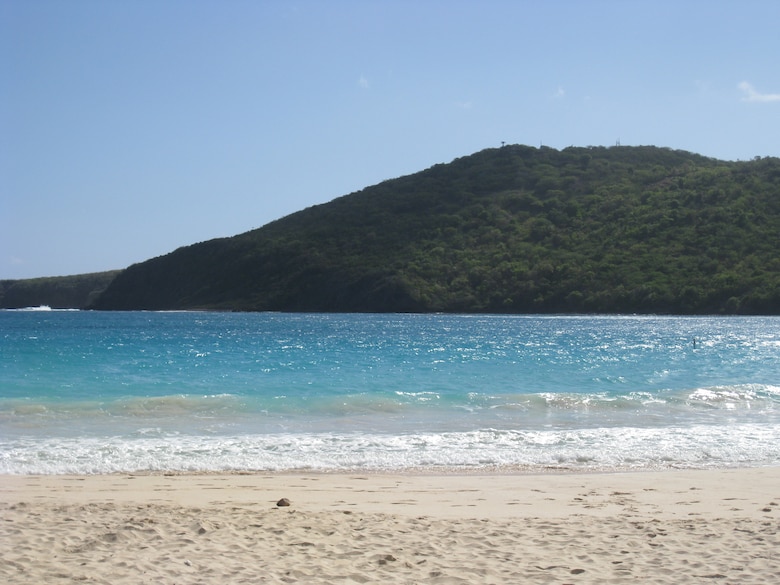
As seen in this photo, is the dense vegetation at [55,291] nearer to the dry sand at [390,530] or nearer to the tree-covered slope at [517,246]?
the tree-covered slope at [517,246]

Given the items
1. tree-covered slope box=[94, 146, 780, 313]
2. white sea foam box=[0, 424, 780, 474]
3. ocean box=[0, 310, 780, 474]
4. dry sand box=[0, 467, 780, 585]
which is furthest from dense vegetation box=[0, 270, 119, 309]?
dry sand box=[0, 467, 780, 585]

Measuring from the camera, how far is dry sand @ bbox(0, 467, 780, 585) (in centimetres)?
671

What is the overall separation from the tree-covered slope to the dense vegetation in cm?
3939

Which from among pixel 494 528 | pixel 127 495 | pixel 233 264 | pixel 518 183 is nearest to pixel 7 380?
pixel 127 495

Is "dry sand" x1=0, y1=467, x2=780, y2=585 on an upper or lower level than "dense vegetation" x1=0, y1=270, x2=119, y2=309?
lower

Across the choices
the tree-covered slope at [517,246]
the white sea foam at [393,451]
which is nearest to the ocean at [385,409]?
the white sea foam at [393,451]

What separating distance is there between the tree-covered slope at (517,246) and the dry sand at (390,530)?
70.8 meters

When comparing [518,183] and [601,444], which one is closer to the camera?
[601,444]

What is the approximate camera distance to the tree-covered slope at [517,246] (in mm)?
81938

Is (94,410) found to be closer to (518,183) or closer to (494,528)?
(494,528)

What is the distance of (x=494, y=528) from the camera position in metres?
8.19

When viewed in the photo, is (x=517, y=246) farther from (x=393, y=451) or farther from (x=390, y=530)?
(x=390, y=530)

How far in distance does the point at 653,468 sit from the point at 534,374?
14.4 m

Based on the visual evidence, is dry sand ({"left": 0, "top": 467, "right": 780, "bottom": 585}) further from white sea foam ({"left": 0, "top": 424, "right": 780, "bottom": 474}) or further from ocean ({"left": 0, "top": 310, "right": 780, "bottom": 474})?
ocean ({"left": 0, "top": 310, "right": 780, "bottom": 474})
